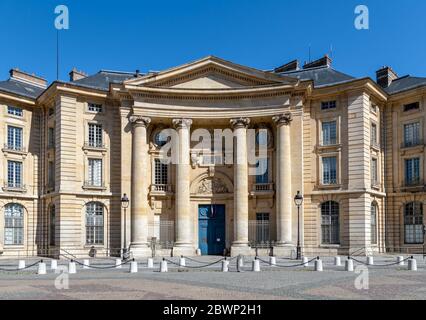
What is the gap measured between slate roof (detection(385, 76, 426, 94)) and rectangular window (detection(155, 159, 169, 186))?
20.2 m

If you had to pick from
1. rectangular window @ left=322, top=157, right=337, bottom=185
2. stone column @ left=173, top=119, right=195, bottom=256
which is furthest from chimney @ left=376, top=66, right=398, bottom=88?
stone column @ left=173, top=119, right=195, bottom=256

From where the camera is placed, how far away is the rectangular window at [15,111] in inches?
1572

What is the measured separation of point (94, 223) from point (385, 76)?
28.3 metres

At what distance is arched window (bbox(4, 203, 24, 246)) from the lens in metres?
38.8

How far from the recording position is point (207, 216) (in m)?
41.1

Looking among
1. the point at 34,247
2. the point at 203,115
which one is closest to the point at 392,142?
the point at 203,115

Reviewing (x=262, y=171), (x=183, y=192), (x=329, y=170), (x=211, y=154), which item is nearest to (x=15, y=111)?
(x=183, y=192)

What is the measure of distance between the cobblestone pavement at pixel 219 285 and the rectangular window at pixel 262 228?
13.5 m

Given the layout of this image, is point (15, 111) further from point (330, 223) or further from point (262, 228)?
point (330, 223)

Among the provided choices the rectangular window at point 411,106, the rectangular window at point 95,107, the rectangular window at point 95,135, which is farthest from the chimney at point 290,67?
the rectangular window at point 95,135

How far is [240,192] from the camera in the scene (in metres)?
38.0

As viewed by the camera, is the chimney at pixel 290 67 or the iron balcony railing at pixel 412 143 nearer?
the iron balcony railing at pixel 412 143

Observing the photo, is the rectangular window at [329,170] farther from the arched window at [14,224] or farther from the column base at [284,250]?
the arched window at [14,224]
